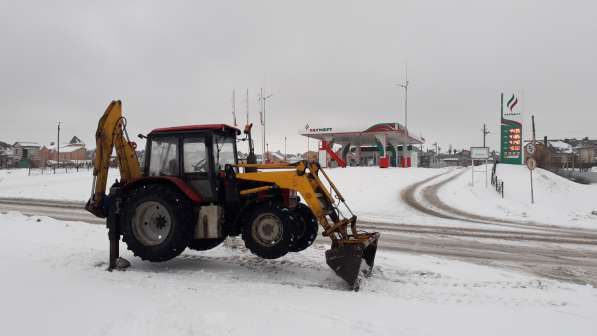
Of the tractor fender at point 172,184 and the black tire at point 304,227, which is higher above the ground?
the tractor fender at point 172,184

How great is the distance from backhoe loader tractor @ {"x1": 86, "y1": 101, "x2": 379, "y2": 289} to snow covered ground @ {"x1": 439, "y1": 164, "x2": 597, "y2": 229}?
41.0ft

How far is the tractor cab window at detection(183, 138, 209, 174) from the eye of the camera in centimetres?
675

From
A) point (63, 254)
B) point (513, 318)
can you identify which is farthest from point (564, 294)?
point (63, 254)

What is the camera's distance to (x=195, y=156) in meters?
6.81

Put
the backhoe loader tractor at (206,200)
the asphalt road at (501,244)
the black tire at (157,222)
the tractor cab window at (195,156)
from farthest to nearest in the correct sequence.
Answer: the asphalt road at (501,244)
the tractor cab window at (195,156)
the black tire at (157,222)
the backhoe loader tractor at (206,200)

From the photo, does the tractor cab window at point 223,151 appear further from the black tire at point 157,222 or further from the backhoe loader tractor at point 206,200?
the black tire at point 157,222

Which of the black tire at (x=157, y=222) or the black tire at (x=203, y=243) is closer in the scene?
the black tire at (x=157, y=222)

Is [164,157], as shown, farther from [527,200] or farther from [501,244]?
[527,200]

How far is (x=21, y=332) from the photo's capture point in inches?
161

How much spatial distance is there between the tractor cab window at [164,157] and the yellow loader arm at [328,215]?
117 cm

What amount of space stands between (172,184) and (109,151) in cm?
135

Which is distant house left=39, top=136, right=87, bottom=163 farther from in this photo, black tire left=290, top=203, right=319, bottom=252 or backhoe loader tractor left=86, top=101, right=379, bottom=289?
black tire left=290, top=203, right=319, bottom=252

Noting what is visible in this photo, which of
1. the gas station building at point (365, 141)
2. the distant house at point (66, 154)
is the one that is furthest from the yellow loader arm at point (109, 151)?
the distant house at point (66, 154)

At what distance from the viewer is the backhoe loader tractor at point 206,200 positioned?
6.21 meters
